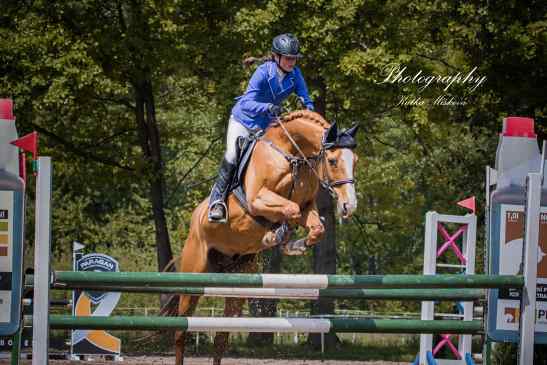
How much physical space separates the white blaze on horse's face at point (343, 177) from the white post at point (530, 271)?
1.20 m

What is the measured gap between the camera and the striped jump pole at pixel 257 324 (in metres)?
5.25

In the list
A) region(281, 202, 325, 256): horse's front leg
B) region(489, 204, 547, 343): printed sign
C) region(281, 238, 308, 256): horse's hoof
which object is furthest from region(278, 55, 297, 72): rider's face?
region(489, 204, 547, 343): printed sign

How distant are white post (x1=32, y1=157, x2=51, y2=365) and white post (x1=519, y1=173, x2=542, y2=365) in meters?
2.78

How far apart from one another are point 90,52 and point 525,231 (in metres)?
11.9

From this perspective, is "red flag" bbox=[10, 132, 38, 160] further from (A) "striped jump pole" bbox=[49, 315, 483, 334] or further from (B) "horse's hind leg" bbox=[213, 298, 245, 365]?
(B) "horse's hind leg" bbox=[213, 298, 245, 365]

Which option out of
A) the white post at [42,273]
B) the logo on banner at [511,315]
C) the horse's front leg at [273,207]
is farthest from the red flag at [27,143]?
the logo on banner at [511,315]

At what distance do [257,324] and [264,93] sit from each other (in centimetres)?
233

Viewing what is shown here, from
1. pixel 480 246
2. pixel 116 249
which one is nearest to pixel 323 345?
pixel 480 246

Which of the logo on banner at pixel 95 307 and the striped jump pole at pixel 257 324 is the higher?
the striped jump pole at pixel 257 324

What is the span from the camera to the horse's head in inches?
247

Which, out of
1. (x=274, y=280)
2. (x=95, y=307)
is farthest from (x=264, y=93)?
(x=95, y=307)

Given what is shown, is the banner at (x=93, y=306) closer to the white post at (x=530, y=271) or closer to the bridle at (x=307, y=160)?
the bridle at (x=307, y=160)

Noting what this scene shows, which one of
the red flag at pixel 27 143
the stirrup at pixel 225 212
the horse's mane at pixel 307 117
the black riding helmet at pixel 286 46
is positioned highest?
the black riding helmet at pixel 286 46

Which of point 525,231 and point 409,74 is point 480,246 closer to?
point 409,74
